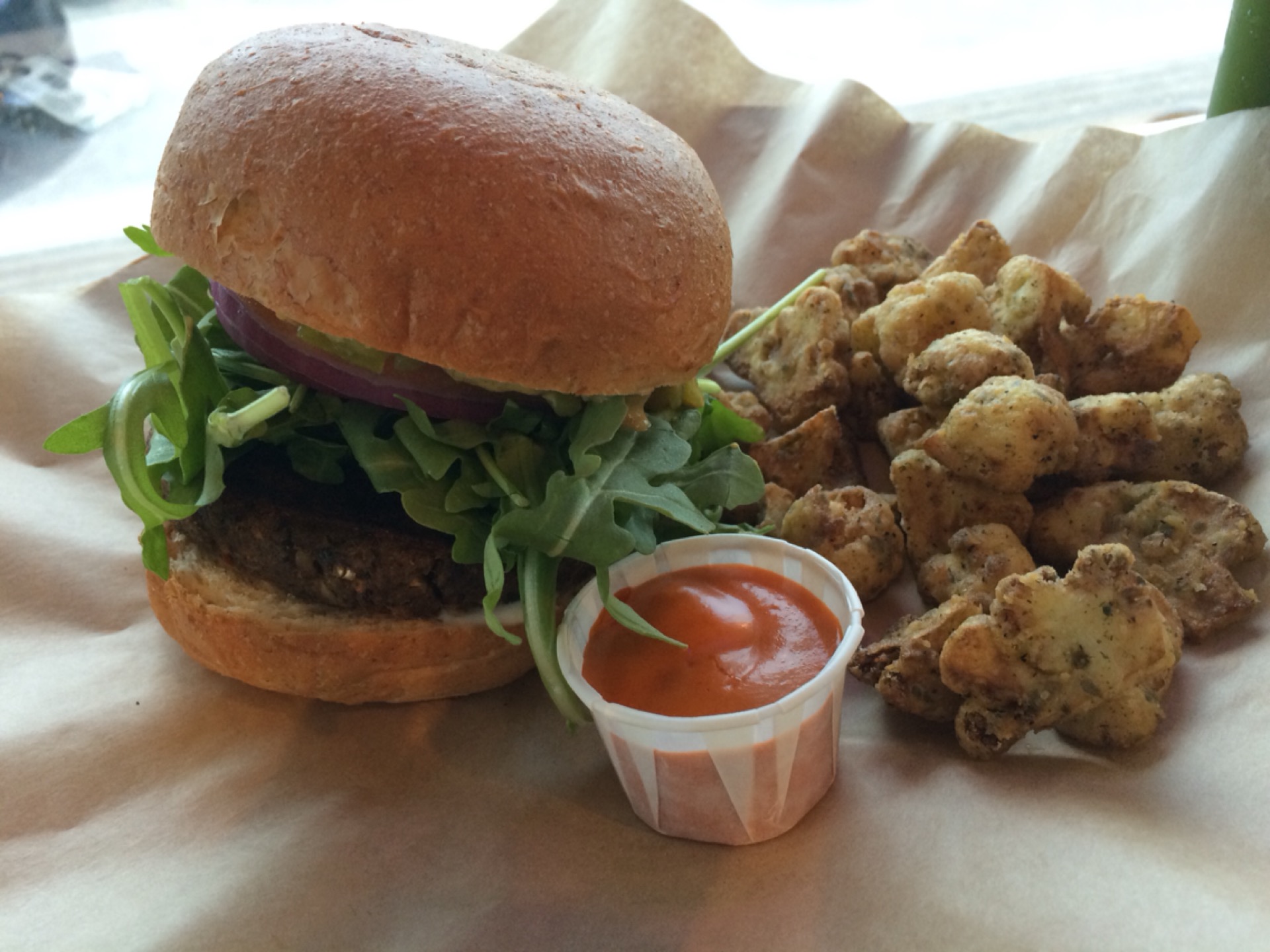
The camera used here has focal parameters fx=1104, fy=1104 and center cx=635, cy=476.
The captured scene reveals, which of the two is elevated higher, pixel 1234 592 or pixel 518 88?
pixel 518 88

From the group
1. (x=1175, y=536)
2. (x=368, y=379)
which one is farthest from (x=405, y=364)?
(x=1175, y=536)

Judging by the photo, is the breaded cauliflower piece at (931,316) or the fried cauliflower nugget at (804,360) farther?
the fried cauliflower nugget at (804,360)

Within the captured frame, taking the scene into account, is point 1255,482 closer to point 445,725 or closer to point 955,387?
point 955,387

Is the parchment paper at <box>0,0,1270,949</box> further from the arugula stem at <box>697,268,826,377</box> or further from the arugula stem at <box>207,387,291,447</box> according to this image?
the arugula stem at <box>697,268,826,377</box>

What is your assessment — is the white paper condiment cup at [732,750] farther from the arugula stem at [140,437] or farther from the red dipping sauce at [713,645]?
the arugula stem at [140,437]

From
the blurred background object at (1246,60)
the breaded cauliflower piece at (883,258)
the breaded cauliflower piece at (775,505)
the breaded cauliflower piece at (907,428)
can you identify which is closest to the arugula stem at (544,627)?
the breaded cauliflower piece at (775,505)

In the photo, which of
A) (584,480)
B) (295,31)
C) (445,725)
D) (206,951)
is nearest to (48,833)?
(206,951)
